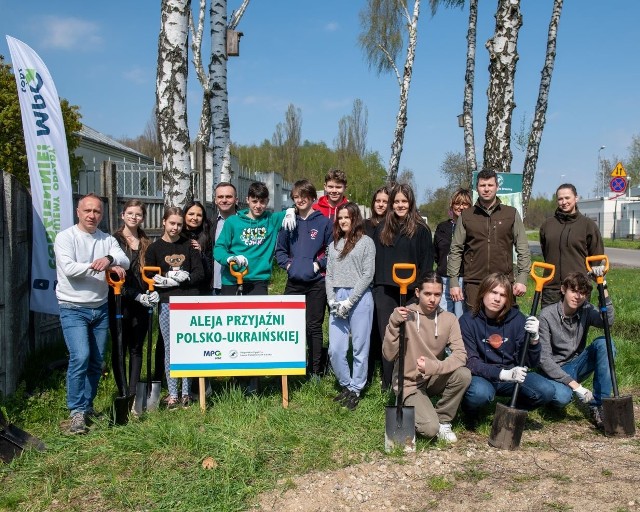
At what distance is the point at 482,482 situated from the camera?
13.3 feet

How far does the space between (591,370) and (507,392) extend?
876 mm

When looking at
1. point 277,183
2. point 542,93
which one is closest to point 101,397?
point 542,93

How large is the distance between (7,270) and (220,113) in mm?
6873

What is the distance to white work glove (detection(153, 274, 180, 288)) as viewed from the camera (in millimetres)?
5414

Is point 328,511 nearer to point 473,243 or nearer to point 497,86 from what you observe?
point 473,243

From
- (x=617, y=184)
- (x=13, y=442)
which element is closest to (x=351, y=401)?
(x=13, y=442)

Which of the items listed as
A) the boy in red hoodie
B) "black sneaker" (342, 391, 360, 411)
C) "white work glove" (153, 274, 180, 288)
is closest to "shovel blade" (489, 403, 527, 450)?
"black sneaker" (342, 391, 360, 411)

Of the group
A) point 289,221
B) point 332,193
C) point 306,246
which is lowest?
point 306,246

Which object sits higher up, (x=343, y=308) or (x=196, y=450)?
(x=343, y=308)

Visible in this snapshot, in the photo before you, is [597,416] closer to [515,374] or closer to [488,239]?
[515,374]

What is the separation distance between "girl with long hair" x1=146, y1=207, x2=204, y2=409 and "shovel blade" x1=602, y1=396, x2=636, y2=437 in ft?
11.8

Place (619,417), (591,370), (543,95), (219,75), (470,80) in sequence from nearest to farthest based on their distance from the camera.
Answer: (619,417) < (591,370) < (219,75) < (543,95) < (470,80)

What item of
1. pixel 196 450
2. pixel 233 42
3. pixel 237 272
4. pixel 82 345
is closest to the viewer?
pixel 196 450

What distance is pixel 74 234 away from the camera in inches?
202
